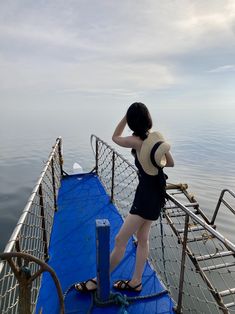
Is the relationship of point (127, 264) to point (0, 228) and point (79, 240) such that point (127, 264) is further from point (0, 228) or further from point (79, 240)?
point (0, 228)

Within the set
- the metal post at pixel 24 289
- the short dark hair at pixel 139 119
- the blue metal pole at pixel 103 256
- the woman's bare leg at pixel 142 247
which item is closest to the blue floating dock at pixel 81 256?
the blue metal pole at pixel 103 256

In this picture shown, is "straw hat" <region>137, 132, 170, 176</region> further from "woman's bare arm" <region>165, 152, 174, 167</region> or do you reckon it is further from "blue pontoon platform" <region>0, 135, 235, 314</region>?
"blue pontoon platform" <region>0, 135, 235, 314</region>

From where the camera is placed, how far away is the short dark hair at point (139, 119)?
275cm

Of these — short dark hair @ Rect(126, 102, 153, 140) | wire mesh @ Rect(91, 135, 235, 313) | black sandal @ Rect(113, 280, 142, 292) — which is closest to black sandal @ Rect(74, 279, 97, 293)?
black sandal @ Rect(113, 280, 142, 292)

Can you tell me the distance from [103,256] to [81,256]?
4.64 ft

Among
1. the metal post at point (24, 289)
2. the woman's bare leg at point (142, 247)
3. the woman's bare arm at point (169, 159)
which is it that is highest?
the woman's bare arm at point (169, 159)

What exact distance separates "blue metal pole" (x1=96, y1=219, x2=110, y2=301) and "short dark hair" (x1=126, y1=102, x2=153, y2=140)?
1.02 metres

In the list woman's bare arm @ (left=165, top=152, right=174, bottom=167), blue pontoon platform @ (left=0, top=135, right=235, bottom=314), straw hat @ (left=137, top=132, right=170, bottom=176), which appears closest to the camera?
blue pontoon platform @ (left=0, top=135, right=235, bottom=314)

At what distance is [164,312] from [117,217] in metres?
2.52

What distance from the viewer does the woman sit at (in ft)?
9.11

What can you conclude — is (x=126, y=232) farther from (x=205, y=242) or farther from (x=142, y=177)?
(x=205, y=242)

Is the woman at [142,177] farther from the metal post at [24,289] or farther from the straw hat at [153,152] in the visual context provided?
the metal post at [24,289]

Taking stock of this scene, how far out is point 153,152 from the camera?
277cm

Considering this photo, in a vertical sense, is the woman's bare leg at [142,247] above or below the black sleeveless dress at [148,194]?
below
